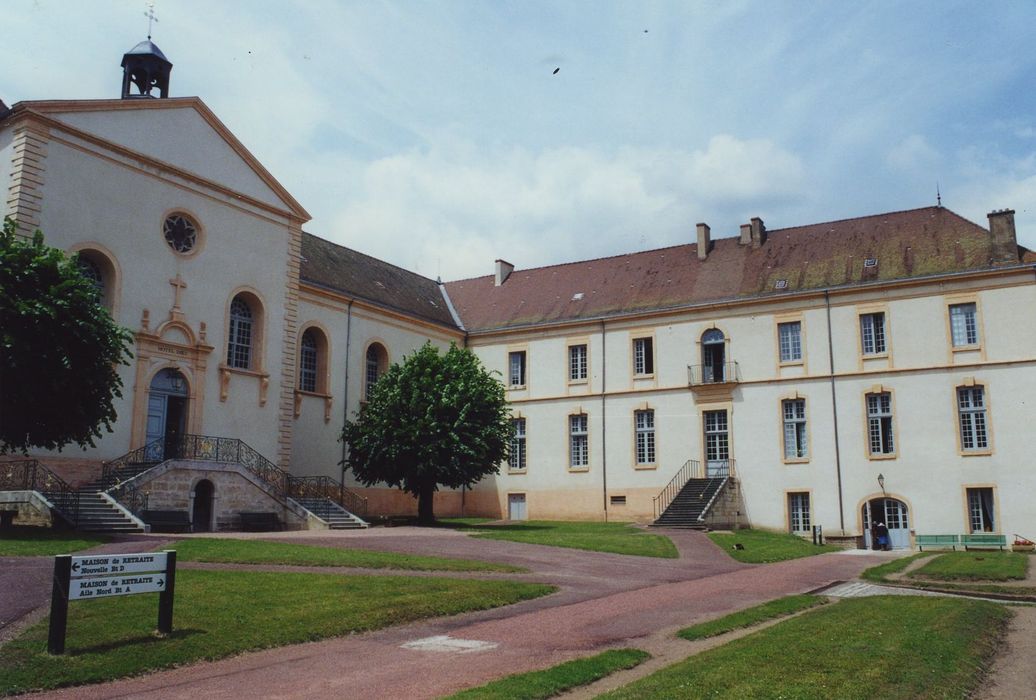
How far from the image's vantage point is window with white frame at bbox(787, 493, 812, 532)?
34562mm

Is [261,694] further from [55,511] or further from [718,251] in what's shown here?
[718,251]

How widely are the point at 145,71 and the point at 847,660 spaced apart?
29.1 m

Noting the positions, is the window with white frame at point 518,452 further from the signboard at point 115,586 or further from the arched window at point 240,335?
the signboard at point 115,586

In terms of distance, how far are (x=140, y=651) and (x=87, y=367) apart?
1254 cm

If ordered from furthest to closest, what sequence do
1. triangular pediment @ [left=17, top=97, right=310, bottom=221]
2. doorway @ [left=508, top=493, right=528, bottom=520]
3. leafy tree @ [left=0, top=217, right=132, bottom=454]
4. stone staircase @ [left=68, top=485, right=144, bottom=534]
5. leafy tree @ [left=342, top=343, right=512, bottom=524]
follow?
doorway @ [left=508, top=493, right=528, bottom=520] → leafy tree @ [left=342, top=343, right=512, bottom=524] → triangular pediment @ [left=17, top=97, right=310, bottom=221] → stone staircase @ [left=68, top=485, right=144, bottom=534] → leafy tree @ [left=0, top=217, right=132, bottom=454]

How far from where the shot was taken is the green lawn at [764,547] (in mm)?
22781

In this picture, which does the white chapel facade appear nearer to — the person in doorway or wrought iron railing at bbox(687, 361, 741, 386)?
wrought iron railing at bbox(687, 361, 741, 386)

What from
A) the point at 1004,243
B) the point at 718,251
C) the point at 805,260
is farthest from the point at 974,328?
the point at 718,251

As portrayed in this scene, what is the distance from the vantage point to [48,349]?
19.3 metres

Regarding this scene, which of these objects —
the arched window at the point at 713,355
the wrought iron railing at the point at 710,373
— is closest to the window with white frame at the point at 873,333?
the wrought iron railing at the point at 710,373

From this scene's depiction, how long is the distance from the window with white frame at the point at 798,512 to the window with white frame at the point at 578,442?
8969 millimetres

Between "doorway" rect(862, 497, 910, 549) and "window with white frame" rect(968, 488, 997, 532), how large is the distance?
2.12 metres

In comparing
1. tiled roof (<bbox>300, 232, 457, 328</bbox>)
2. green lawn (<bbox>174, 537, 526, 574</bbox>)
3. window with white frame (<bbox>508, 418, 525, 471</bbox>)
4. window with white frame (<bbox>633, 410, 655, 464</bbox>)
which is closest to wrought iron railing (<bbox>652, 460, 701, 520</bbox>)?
window with white frame (<bbox>633, 410, 655, 464</bbox>)

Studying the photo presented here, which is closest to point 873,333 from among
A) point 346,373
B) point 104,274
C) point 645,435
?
point 645,435
